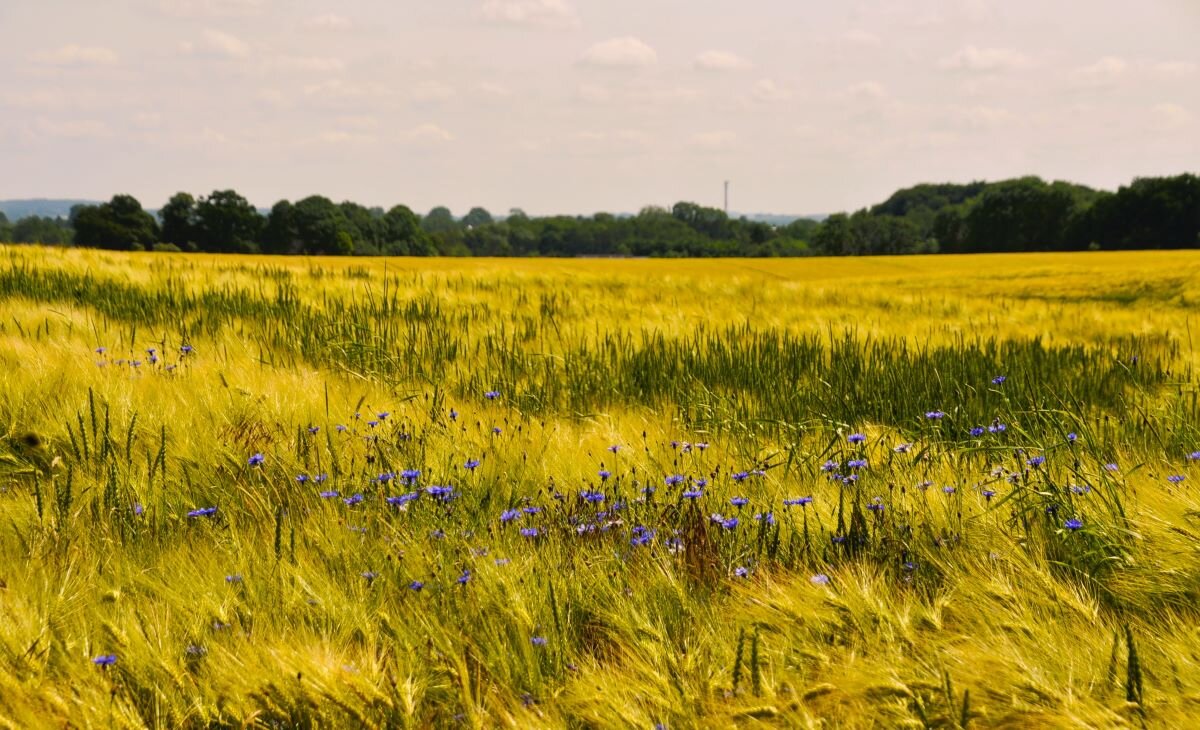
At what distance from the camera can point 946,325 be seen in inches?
303

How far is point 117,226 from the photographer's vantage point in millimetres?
55156

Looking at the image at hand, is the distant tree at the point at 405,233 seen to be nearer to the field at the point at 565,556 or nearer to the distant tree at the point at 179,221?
the distant tree at the point at 179,221

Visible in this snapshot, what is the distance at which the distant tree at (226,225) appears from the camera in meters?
60.6

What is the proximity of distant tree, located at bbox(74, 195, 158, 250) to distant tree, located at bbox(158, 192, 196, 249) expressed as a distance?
977 mm

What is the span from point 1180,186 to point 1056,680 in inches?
2812

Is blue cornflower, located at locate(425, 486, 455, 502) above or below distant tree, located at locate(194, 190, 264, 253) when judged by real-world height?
below

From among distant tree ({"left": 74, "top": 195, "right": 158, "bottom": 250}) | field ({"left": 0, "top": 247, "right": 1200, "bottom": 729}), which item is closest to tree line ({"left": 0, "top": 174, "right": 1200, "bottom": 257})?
distant tree ({"left": 74, "top": 195, "right": 158, "bottom": 250})

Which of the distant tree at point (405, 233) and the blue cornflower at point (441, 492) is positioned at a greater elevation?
the distant tree at point (405, 233)

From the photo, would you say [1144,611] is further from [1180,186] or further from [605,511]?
[1180,186]

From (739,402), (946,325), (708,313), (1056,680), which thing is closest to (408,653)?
(1056,680)

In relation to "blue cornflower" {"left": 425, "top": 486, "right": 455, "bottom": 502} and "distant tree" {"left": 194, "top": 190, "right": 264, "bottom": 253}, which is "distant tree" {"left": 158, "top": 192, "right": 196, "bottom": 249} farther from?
"blue cornflower" {"left": 425, "top": 486, "right": 455, "bottom": 502}

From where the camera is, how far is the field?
1.51m

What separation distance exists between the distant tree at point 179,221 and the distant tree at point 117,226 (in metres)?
0.98

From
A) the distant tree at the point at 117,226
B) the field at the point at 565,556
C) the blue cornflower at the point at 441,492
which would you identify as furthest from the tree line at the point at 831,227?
the blue cornflower at the point at 441,492
